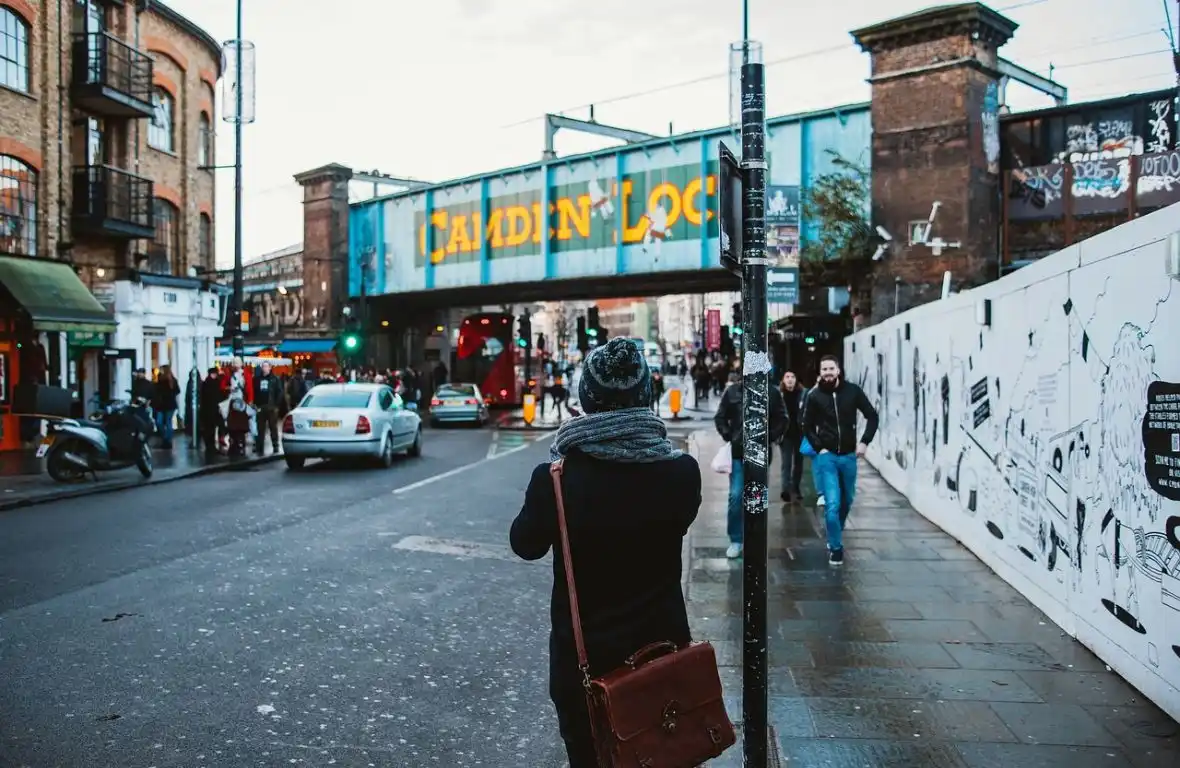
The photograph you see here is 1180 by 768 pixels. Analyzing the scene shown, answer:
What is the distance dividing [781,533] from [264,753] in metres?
6.89

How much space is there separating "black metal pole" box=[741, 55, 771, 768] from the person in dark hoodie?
1.15m

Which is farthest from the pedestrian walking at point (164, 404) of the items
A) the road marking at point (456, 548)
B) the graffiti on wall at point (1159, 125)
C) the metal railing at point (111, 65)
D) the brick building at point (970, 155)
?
the graffiti on wall at point (1159, 125)

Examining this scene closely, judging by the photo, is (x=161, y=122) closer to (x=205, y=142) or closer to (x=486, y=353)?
(x=205, y=142)

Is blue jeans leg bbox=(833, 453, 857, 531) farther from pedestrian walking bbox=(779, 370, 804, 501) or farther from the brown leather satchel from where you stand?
the brown leather satchel

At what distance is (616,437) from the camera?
304 cm

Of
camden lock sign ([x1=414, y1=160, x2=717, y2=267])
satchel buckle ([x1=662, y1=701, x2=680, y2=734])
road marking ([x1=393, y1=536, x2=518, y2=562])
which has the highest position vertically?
camden lock sign ([x1=414, y1=160, x2=717, y2=267])

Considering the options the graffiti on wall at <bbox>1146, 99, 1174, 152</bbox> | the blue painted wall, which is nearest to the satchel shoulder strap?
the graffiti on wall at <bbox>1146, 99, 1174, 152</bbox>

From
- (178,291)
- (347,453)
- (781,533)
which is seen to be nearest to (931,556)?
(781,533)

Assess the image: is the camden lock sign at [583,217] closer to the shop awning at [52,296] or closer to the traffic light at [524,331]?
the traffic light at [524,331]

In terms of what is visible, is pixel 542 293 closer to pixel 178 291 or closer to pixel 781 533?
pixel 178 291

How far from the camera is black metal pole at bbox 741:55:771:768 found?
415 centimetres

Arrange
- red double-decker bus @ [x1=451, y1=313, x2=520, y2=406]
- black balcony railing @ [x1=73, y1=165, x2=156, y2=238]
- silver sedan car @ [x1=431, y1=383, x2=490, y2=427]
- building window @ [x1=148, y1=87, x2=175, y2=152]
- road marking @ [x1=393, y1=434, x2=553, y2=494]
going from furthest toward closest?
1. red double-decker bus @ [x1=451, y1=313, x2=520, y2=406]
2. silver sedan car @ [x1=431, y1=383, x2=490, y2=427]
3. building window @ [x1=148, y1=87, x2=175, y2=152]
4. black balcony railing @ [x1=73, y1=165, x2=156, y2=238]
5. road marking @ [x1=393, y1=434, x2=553, y2=494]

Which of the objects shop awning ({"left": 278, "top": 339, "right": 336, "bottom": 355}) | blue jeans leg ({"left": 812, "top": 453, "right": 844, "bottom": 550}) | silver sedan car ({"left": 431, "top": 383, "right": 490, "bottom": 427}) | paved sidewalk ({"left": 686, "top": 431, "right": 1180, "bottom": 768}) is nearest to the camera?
paved sidewalk ({"left": 686, "top": 431, "right": 1180, "bottom": 768})

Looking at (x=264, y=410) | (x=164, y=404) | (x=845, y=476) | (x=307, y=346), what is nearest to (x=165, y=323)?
(x=164, y=404)
